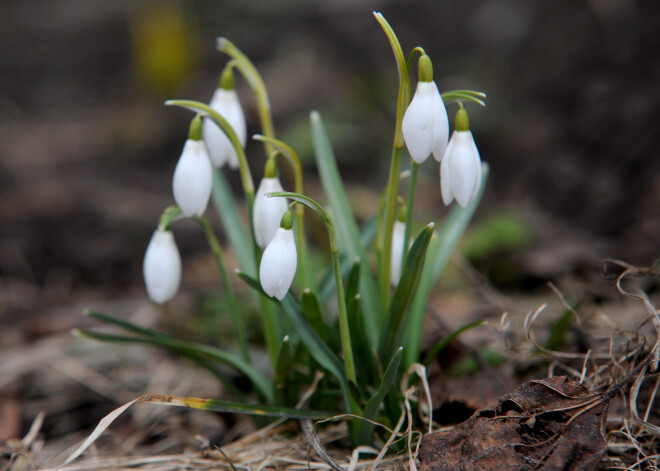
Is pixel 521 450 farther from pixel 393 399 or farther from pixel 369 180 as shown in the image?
pixel 369 180

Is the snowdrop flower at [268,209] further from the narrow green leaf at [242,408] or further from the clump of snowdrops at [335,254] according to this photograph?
the narrow green leaf at [242,408]

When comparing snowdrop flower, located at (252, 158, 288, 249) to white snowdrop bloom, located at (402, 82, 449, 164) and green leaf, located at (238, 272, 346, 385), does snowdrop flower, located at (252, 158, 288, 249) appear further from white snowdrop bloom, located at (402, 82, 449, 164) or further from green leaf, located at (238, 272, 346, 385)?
white snowdrop bloom, located at (402, 82, 449, 164)

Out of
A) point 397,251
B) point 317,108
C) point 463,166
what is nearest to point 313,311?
point 397,251

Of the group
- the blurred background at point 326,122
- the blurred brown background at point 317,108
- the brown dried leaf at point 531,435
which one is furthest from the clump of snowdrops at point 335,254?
the blurred brown background at point 317,108

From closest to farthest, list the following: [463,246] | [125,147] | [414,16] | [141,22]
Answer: [463,246] < [125,147] < [141,22] < [414,16]

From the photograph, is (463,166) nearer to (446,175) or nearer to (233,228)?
(446,175)

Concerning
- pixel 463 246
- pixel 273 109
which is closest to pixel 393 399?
pixel 463 246
